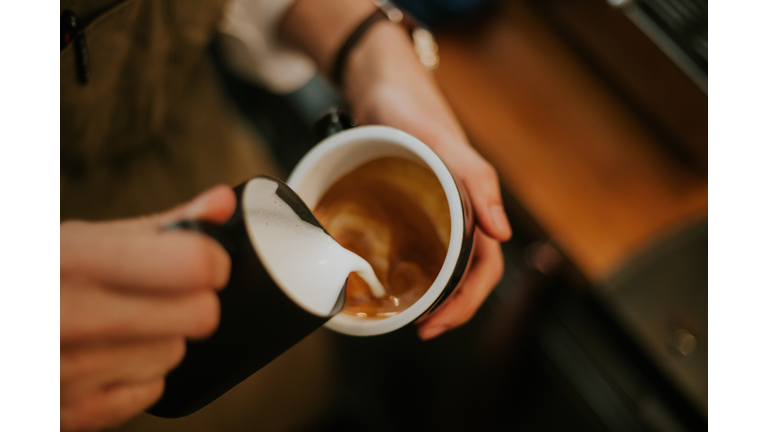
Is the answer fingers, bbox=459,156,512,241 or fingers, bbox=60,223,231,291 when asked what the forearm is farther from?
fingers, bbox=60,223,231,291

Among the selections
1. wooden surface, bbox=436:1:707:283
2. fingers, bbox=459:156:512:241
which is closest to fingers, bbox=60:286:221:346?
fingers, bbox=459:156:512:241

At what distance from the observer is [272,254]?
24 centimetres

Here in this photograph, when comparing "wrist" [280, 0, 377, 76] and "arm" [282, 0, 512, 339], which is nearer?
"arm" [282, 0, 512, 339]

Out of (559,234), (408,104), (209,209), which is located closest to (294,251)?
(209,209)

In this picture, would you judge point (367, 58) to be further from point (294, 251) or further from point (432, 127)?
point (294, 251)

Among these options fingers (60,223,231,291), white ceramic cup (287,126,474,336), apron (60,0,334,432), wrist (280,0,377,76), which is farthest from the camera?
wrist (280,0,377,76)

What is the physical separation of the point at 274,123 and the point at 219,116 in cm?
14

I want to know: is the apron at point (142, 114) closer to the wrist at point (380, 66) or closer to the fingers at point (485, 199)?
the wrist at point (380, 66)

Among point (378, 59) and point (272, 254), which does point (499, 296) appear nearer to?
point (378, 59)

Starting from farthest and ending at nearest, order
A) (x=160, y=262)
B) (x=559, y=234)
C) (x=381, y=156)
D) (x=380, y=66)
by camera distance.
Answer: (x=559, y=234) → (x=380, y=66) → (x=381, y=156) → (x=160, y=262)

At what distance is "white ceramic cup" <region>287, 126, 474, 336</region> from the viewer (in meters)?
0.33

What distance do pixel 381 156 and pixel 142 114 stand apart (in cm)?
33

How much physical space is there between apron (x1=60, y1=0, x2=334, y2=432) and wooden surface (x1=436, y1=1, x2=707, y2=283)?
396mm

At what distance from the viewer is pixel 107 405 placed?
24 cm
